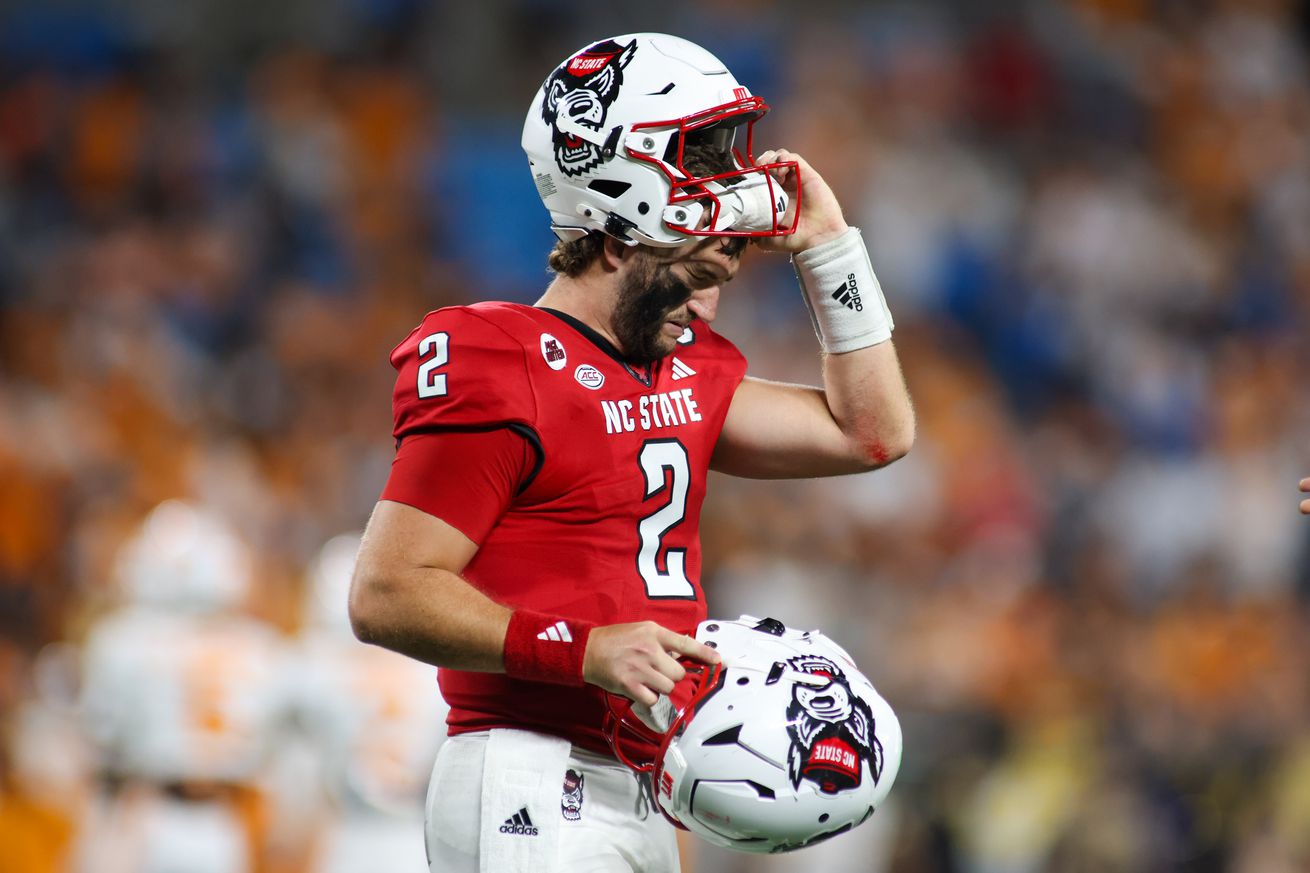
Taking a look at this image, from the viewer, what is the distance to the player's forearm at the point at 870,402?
11.8 feet

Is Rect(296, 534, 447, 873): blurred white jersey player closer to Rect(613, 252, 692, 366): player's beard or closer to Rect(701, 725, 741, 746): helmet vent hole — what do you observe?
Rect(613, 252, 692, 366): player's beard

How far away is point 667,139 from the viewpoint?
130 inches

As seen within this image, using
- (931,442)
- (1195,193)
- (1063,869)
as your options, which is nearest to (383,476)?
(931,442)

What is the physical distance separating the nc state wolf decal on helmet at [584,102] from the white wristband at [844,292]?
1.62 feet

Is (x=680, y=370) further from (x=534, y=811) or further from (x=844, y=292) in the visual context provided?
(x=534, y=811)

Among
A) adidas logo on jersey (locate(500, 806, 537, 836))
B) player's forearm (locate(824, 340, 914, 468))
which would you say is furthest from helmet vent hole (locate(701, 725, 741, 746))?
player's forearm (locate(824, 340, 914, 468))

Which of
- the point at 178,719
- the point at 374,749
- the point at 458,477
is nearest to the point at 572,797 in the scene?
the point at 458,477

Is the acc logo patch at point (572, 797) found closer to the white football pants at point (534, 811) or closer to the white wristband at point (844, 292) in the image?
the white football pants at point (534, 811)

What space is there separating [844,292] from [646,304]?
17.2 inches

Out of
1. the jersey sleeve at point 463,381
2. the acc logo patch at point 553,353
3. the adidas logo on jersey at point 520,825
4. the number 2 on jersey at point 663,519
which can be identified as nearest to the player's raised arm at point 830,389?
the number 2 on jersey at point 663,519

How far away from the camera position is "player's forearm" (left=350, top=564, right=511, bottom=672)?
3.05 metres

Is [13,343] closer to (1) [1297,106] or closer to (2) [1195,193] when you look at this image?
(2) [1195,193]

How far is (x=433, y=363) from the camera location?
3197mm

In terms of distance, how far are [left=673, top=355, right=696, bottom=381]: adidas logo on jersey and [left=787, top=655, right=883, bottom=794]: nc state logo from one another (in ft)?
2.18
